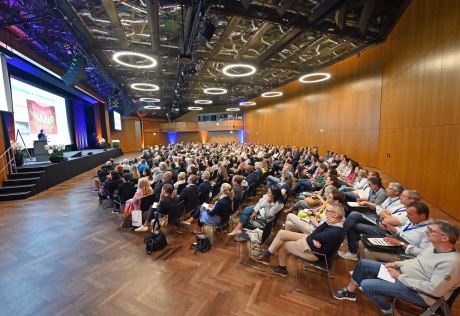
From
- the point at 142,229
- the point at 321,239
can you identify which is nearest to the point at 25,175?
the point at 142,229

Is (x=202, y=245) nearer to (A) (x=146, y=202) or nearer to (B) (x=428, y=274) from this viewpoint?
(A) (x=146, y=202)

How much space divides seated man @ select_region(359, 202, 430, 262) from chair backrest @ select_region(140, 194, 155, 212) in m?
3.77

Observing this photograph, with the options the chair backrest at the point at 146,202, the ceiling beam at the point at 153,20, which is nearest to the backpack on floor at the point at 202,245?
the chair backrest at the point at 146,202

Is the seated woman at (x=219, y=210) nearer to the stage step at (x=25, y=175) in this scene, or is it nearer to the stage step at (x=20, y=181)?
the stage step at (x=20, y=181)

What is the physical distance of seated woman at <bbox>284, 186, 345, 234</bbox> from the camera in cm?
294

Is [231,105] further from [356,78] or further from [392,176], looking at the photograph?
[392,176]

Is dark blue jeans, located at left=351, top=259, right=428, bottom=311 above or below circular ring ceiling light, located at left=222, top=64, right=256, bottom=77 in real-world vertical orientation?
below

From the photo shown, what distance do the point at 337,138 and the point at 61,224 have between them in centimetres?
1068

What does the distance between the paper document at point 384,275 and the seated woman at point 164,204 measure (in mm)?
3052

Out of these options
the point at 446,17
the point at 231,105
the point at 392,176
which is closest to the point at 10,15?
the point at 446,17

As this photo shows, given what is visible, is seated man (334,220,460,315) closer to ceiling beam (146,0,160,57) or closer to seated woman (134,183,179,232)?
seated woman (134,183,179,232)

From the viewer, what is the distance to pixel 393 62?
21.7 feet

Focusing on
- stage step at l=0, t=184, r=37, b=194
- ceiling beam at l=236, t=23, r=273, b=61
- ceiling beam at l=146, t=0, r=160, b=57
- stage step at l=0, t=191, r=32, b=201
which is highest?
ceiling beam at l=236, t=23, r=273, b=61

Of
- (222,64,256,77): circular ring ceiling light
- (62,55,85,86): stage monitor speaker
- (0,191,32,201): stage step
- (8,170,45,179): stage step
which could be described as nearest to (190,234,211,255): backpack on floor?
(222,64,256,77): circular ring ceiling light
